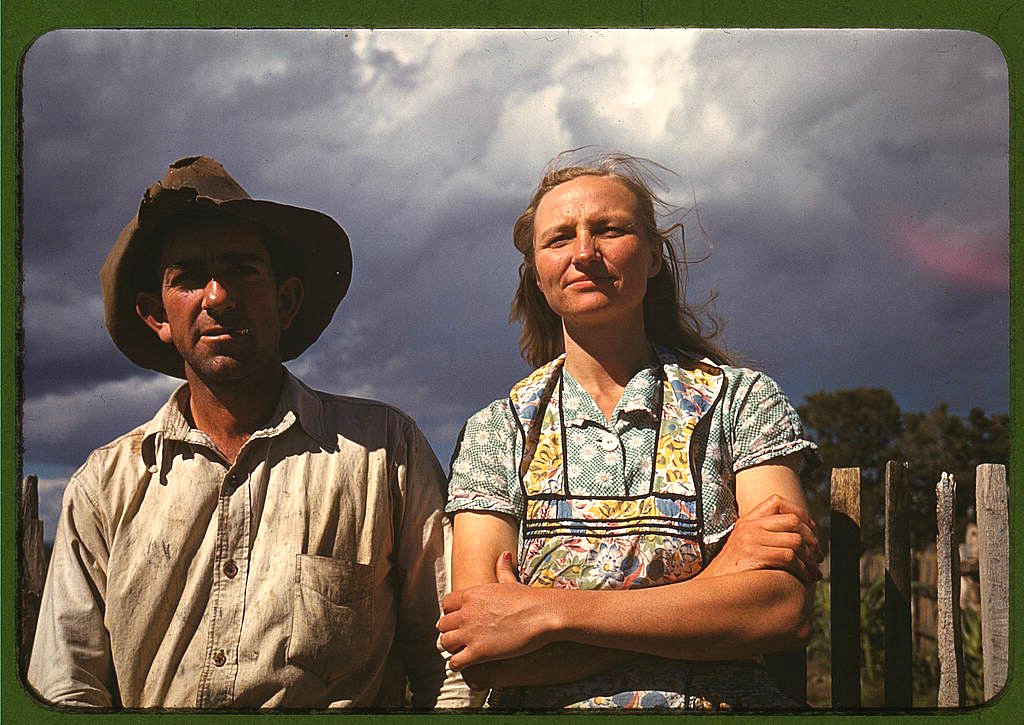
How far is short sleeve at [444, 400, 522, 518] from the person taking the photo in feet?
11.1

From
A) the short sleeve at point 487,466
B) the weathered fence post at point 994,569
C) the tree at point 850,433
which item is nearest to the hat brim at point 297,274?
the short sleeve at point 487,466

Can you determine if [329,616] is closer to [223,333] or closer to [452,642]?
[452,642]

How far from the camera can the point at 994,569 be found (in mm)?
3586

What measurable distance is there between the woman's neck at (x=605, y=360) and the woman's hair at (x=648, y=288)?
0.07 metres

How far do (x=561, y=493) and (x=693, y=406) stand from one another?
452 millimetres

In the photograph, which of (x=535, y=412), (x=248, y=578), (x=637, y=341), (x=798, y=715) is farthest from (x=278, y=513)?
(x=798, y=715)

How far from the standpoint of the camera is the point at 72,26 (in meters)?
3.66

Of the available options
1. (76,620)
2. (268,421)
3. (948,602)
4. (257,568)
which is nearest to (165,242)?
(268,421)

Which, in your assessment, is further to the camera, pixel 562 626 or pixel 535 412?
pixel 535 412

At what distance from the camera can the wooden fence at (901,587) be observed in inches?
140

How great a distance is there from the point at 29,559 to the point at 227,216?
121 centimetres

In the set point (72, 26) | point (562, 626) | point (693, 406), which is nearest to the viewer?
point (562, 626)

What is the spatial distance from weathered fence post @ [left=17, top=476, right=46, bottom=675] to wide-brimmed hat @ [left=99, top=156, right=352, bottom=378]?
522mm

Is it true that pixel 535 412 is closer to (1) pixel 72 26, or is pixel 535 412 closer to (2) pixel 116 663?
(2) pixel 116 663
